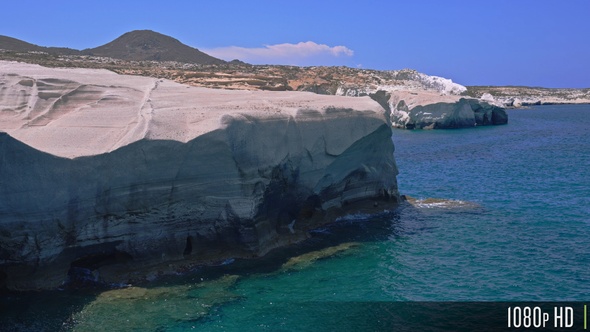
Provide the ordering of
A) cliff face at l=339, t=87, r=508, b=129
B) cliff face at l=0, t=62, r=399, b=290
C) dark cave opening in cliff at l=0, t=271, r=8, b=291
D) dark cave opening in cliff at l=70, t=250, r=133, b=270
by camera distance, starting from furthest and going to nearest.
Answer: cliff face at l=339, t=87, r=508, b=129 < dark cave opening in cliff at l=70, t=250, r=133, b=270 < dark cave opening in cliff at l=0, t=271, r=8, b=291 < cliff face at l=0, t=62, r=399, b=290

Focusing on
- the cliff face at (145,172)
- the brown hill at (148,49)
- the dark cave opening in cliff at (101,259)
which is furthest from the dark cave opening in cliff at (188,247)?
the brown hill at (148,49)

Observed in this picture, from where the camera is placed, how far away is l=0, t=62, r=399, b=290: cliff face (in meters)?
17.3

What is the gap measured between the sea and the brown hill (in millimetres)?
77406

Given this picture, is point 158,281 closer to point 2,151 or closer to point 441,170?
point 2,151

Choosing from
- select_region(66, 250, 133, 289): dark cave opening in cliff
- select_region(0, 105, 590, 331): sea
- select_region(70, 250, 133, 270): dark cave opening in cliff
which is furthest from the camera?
select_region(70, 250, 133, 270): dark cave opening in cliff

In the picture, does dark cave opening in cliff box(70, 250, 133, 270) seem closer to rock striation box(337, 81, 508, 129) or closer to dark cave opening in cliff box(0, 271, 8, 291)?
dark cave opening in cliff box(0, 271, 8, 291)

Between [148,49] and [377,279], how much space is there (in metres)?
90.7

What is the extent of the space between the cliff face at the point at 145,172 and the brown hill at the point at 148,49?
254 ft

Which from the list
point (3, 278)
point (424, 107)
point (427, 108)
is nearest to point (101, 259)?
point (3, 278)

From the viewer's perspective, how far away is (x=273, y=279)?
19188 mm

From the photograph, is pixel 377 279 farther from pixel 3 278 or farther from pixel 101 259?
pixel 3 278

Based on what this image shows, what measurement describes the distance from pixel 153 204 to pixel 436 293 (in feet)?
30.5

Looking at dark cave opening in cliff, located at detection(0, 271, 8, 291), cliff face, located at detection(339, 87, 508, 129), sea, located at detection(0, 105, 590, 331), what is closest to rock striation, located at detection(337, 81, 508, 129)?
cliff face, located at detection(339, 87, 508, 129)

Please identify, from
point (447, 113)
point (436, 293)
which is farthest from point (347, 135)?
point (447, 113)
